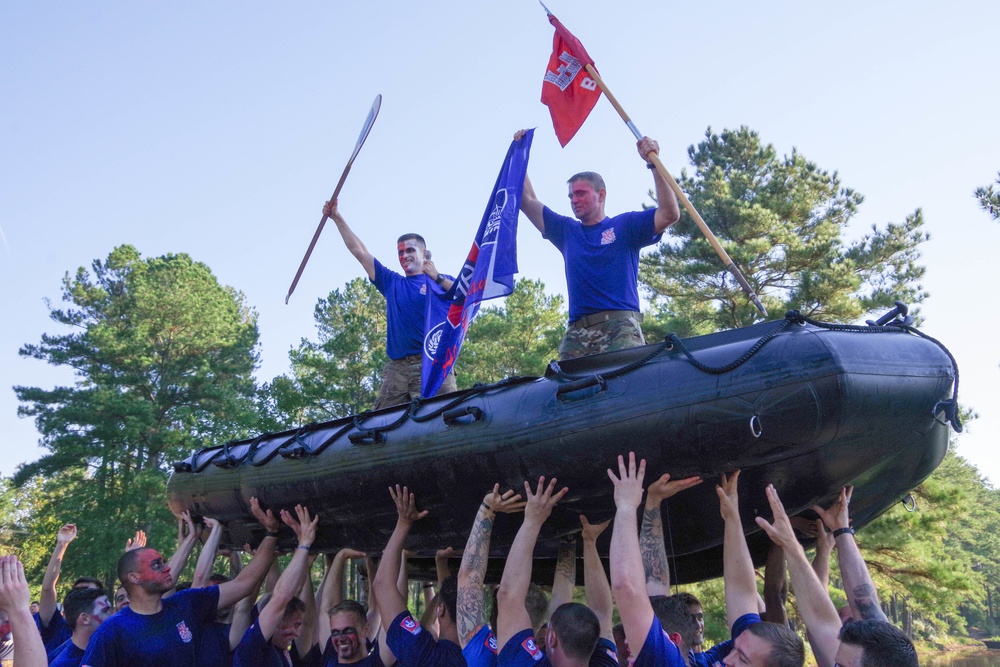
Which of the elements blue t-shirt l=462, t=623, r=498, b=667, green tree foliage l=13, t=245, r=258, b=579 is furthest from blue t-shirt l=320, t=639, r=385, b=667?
green tree foliage l=13, t=245, r=258, b=579

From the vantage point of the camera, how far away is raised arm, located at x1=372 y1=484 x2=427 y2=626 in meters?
4.29

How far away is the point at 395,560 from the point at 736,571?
1833 millimetres

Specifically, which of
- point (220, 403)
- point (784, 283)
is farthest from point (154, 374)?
point (784, 283)

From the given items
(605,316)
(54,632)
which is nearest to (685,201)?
(605,316)

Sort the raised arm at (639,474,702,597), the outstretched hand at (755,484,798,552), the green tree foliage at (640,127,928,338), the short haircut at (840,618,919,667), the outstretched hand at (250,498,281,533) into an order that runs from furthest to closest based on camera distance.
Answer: the green tree foliage at (640,127,928,338) < the outstretched hand at (250,498,281,533) < the raised arm at (639,474,702,597) < the outstretched hand at (755,484,798,552) < the short haircut at (840,618,919,667)

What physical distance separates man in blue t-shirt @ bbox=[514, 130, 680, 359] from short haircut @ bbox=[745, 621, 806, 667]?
2248 mm

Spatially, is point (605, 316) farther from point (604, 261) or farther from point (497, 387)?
point (497, 387)

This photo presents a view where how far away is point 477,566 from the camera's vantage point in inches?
156

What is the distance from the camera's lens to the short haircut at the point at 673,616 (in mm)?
3404

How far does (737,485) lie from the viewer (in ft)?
12.8

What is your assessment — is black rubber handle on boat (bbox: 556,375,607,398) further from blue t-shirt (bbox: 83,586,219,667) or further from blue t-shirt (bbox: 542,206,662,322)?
blue t-shirt (bbox: 83,586,219,667)

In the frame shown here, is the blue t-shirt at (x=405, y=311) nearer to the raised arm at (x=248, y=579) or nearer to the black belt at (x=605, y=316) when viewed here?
the black belt at (x=605, y=316)

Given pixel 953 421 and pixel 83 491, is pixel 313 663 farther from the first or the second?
pixel 83 491

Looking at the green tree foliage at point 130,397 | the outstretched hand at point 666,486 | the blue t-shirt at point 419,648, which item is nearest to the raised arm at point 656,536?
the outstretched hand at point 666,486
